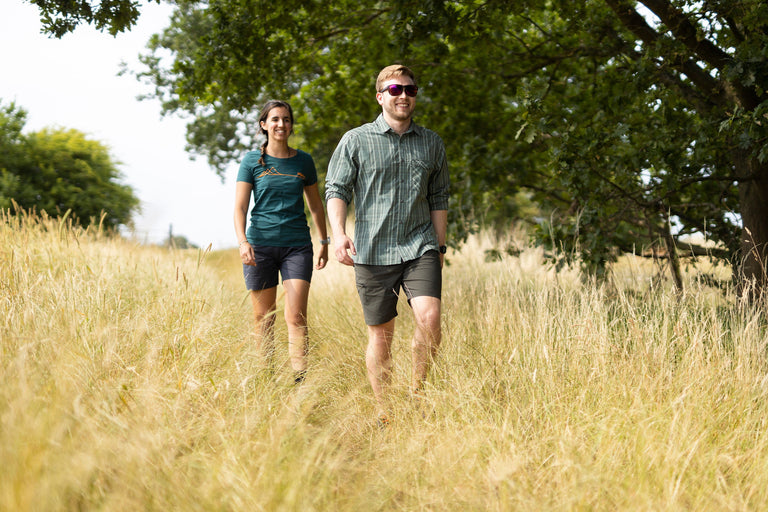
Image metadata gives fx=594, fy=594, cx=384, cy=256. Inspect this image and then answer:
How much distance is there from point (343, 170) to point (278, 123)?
1.09 metres

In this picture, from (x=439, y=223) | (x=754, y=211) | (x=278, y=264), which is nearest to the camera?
(x=439, y=223)

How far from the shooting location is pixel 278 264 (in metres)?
4.77

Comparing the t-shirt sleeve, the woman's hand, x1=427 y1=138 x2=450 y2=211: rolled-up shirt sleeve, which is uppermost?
the t-shirt sleeve

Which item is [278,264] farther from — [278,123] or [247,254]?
[278,123]

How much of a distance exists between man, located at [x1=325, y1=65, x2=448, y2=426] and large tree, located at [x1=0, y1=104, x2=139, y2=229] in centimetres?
1516

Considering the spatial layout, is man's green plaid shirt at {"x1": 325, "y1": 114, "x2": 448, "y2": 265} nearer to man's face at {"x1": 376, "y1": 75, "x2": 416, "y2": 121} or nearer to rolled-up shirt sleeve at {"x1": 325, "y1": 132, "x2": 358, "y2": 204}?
rolled-up shirt sleeve at {"x1": 325, "y1": 132, "x2": 358, "y2": 204}

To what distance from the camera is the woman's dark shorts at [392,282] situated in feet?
12.3

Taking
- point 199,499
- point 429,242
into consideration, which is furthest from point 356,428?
point 199,499

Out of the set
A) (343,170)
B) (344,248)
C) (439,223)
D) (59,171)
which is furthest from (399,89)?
(59,171)

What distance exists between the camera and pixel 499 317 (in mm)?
4793

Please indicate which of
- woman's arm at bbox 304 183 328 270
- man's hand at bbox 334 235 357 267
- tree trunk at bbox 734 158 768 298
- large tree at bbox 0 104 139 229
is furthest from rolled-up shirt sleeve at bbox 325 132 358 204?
large tree at bbox 0 104 139 229

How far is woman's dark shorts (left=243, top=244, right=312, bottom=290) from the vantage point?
15.3 ft

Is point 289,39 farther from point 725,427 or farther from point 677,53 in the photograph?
→ point 725,427

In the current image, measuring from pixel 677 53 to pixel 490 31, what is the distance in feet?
8.14
